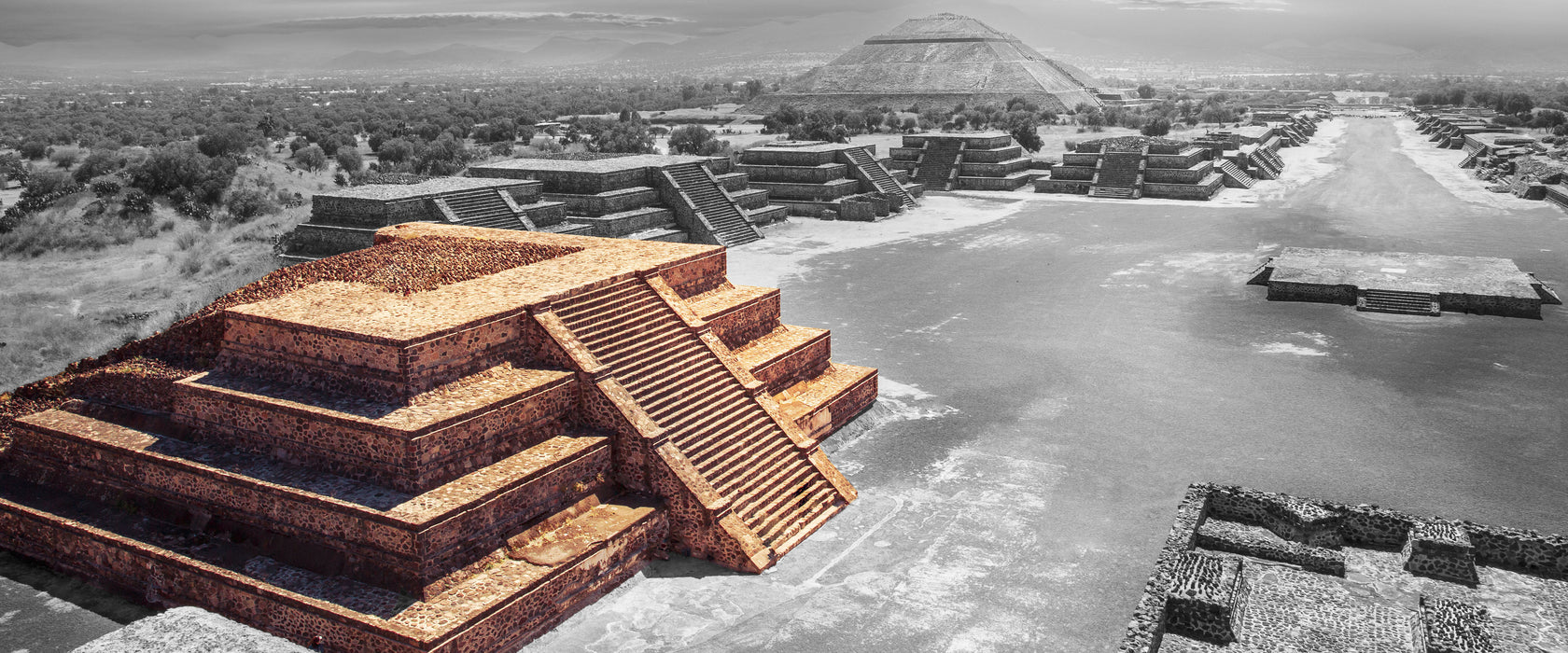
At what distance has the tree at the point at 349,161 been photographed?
39.7 m

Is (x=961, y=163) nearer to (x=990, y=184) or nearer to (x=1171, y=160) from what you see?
→ (x=990, y=184)

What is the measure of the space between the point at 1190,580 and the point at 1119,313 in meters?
11.7

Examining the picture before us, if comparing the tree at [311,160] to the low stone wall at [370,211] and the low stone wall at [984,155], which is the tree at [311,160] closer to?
the low stone wall at [370,211]

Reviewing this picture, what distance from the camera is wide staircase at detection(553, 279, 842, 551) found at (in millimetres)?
10438

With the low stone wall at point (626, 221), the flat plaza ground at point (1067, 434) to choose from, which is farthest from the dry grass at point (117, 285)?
the flat plaza ground at point (1067, 434)

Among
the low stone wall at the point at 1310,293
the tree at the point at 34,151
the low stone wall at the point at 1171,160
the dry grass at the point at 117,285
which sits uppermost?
the low stone wall at the point at 1171,160

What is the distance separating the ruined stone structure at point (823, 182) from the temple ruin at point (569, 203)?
3.75 feet

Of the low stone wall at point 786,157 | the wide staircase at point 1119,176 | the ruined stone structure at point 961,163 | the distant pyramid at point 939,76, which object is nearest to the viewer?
the low stone wall at point 786,157

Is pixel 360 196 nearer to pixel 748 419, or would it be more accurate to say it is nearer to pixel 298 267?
pixel 298 267

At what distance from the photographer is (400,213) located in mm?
22125

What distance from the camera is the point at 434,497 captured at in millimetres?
8477

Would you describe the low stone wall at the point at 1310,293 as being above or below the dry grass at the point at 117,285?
above

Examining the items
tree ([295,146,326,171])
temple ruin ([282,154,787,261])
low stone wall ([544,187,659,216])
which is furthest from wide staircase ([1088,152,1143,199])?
tree ([295,146,326,171])

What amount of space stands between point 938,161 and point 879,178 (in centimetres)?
625
